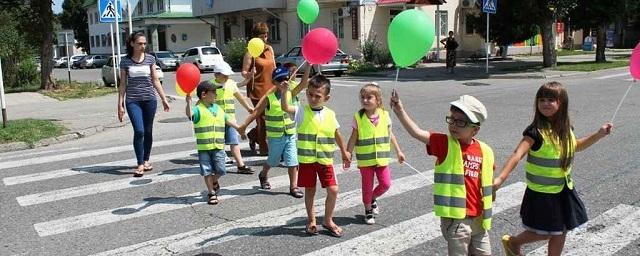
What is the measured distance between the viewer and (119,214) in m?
5.68

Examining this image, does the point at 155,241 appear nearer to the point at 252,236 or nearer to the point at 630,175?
the point at 252,236

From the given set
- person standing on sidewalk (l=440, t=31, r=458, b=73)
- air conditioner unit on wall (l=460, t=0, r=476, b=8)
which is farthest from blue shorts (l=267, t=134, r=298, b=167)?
air conditioner unit on wall (l=460, t=0, r=476, b=8)

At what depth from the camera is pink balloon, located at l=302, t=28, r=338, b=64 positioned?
16.3 feet

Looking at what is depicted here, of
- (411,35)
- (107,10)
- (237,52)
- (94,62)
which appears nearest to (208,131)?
(411,35)

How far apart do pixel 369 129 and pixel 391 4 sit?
1107 inches

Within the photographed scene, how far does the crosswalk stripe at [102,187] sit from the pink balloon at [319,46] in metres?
2.95

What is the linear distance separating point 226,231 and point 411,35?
7.90 ft

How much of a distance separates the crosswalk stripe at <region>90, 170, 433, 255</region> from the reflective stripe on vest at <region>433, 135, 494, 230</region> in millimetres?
2068

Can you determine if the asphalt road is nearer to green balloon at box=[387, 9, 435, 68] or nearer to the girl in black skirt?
the girl in black skirt

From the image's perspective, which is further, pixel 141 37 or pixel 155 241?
pixel 141 37

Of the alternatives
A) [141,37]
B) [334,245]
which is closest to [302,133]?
[334,245]

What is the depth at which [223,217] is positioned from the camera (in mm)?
5461

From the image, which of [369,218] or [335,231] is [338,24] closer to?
[369,218]

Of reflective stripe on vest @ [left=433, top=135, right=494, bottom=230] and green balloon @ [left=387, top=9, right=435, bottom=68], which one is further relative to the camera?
green balloon @ [left=387, top=9, right=435, bottom=68]
